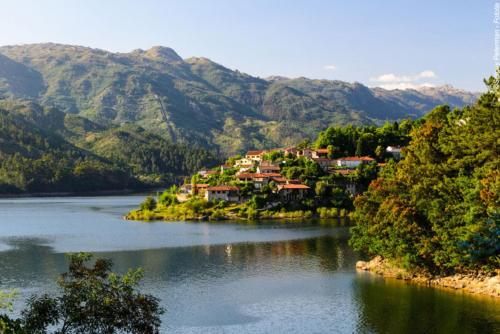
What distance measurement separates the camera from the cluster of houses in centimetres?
15138

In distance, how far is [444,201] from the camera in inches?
2603

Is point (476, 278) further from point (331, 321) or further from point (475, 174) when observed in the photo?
point (331, 321)

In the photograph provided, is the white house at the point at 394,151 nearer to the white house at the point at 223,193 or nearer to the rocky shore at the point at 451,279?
the white house at the point at 223,193

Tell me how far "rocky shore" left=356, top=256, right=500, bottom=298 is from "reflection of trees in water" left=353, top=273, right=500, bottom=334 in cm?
170

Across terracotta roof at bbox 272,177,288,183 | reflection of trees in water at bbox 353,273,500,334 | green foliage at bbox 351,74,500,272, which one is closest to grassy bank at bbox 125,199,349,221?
terracotta roof at bbox 272,177,288,183

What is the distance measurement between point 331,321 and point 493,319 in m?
13.3

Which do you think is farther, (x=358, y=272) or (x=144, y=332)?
(x=358, y=272)

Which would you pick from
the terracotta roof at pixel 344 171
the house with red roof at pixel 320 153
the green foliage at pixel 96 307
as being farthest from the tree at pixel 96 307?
the house with red roof at pixel 320 153

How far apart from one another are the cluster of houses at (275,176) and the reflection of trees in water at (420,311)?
85.5 metres

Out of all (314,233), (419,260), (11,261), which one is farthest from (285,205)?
(419,260)

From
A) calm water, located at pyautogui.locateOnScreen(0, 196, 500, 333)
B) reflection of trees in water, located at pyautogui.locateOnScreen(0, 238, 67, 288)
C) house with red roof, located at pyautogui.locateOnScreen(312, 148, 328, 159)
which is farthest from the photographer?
house with red roof, located at pyautogui.locateOnScreen(312, 148, 328, 159)

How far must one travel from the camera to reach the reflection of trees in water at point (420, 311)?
167ft

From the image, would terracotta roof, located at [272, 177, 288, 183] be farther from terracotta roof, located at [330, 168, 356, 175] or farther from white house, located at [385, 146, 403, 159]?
white house, located at [385, 146, 403, 159]

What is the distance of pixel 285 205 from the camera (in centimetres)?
14925
